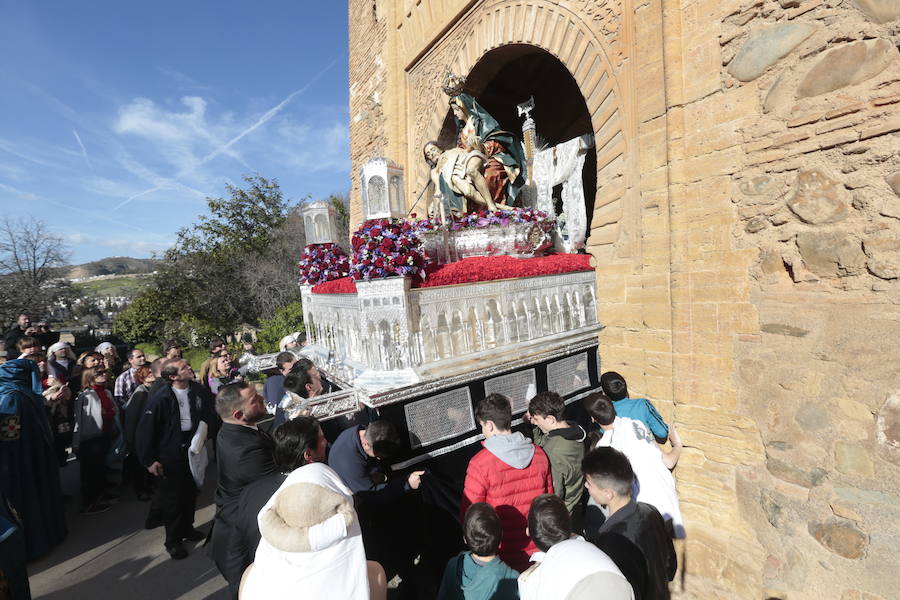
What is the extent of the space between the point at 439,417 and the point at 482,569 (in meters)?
1.35

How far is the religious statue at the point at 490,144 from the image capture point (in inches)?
236

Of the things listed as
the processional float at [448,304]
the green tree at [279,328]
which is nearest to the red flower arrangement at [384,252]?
the processional float at [448,304]

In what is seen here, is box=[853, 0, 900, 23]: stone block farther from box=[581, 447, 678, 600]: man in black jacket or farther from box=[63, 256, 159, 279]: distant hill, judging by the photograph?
box=[63, 256, 159, 279]: distant hill

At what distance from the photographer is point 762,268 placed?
A: 2881 millimetres

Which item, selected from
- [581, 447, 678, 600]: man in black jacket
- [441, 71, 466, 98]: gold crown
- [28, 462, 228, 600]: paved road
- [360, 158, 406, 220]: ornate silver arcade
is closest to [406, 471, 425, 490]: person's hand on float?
[581, 447, 678, 600]: man in black jacket

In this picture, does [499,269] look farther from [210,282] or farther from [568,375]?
[210,282]

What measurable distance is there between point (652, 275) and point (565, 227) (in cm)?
269

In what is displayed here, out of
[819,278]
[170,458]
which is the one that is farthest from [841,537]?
[170,458]

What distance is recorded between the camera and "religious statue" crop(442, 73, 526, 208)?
6000 millimetres

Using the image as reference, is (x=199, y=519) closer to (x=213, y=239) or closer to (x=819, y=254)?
(x=819, y=254)

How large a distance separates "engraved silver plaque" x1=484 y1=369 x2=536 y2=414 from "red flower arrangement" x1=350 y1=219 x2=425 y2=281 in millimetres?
1165

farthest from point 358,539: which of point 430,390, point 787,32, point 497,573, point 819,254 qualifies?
point 787,32

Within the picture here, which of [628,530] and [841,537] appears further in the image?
[841,537]

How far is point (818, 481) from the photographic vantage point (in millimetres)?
2625
